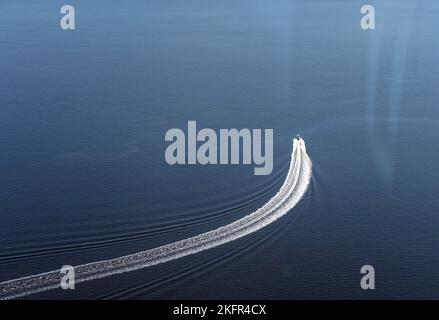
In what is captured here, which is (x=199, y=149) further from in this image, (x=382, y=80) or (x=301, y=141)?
(x=382, y=80)

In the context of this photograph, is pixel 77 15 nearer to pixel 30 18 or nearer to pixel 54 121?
pixel 30 18

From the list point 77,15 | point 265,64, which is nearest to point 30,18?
point 77,15

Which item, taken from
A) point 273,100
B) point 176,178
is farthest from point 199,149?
point 273,100

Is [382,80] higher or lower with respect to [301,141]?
higher

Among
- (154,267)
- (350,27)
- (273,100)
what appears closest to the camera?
(154,267)

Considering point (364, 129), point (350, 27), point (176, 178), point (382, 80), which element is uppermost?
point (350, 27)

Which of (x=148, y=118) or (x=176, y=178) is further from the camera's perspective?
(x=148, y=118)

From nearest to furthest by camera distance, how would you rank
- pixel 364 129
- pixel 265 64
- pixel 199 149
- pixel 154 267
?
pixel 154 267 < pixel 199 149 < pixel 364 129 < pixel 265 64
